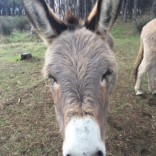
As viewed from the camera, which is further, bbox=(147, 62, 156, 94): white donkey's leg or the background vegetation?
bbox=(147, 62, 156, 94): white donkey's leg

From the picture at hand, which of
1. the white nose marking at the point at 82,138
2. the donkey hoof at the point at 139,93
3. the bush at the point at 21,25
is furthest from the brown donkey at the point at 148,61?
the bush at the point at 21,25

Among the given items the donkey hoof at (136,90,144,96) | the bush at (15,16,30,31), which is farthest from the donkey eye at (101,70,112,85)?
the bush at (15,16,30,31)

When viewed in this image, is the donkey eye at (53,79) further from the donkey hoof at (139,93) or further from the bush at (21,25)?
the bush at (21,25)

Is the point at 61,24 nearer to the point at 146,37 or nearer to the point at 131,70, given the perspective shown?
the point at 146,37

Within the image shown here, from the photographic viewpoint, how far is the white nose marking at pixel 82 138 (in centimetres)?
228

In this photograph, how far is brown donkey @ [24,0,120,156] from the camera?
240 cm

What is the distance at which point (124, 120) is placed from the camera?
5367 millimetres

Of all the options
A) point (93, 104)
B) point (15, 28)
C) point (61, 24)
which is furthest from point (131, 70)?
point (15, 28)

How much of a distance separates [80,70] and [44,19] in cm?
83

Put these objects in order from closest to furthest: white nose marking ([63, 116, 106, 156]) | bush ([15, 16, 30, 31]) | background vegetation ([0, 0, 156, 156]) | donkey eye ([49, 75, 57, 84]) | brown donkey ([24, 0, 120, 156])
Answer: white nose marking ([63, 116, 106, 156])
brown donkey ([24, 0, 120, 156])
donkey eye ([49, 75, 57, 84])
background vegetation ([0, 0, 156, 156])
bush ([15, 16, 30, 31])

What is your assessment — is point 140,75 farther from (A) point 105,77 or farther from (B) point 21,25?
(B) point 21,25

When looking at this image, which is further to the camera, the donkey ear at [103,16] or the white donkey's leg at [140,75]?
the white donkey's leg at [140,75]

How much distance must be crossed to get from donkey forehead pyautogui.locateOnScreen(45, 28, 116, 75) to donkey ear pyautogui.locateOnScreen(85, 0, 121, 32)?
0.41 ft

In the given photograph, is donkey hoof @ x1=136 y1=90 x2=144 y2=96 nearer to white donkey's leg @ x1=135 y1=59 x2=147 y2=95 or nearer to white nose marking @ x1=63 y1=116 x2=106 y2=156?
white donkey's leg @ x1=135 y1=59 x2=147 y2=95
